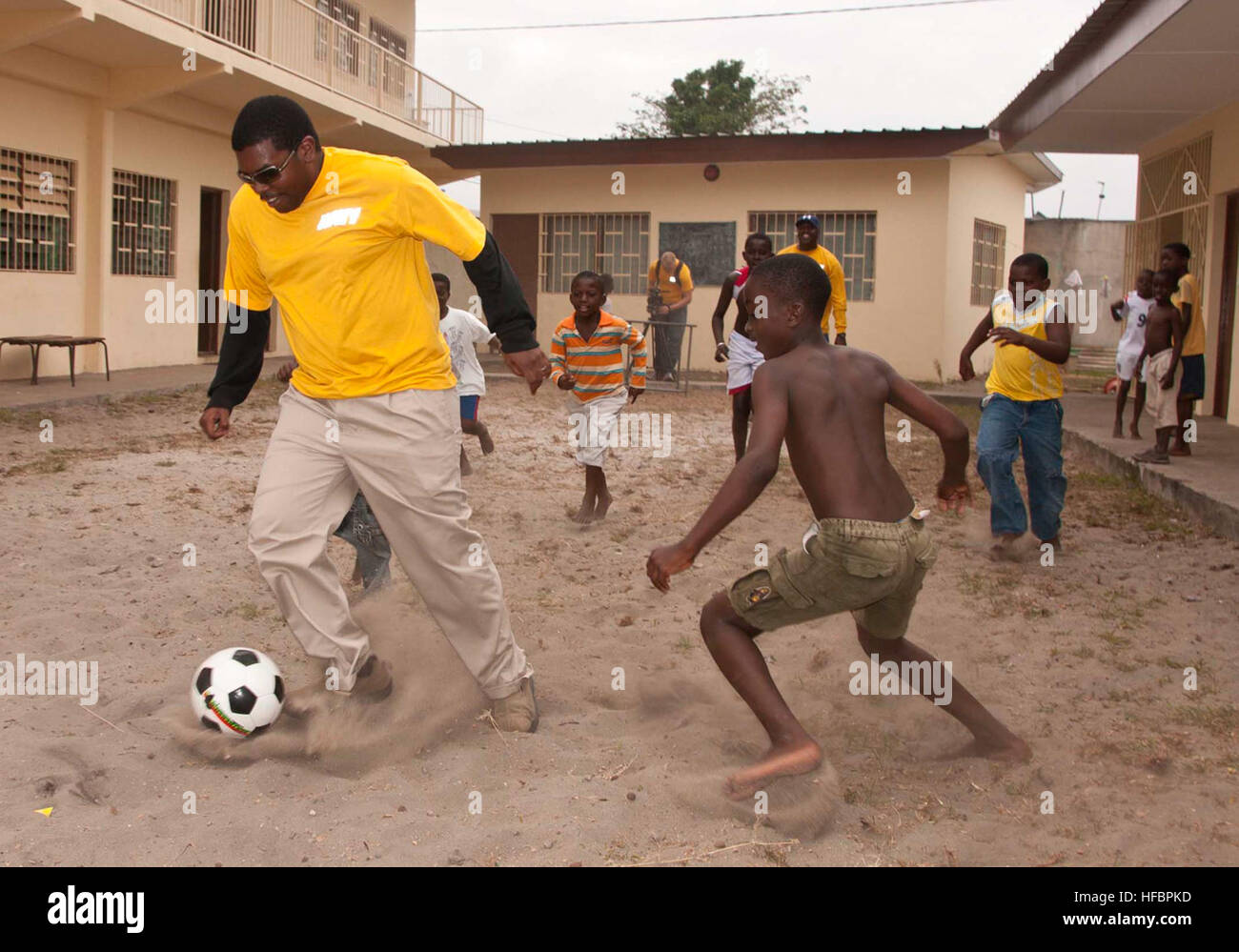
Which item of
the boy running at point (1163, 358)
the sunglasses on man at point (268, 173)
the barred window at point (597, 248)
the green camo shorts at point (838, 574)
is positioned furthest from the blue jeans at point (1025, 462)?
the barred window at point (597, 248)

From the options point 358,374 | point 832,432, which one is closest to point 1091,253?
point 832,432

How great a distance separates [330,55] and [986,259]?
1075 centimetres

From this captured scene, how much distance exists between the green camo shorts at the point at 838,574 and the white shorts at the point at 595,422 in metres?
3.60

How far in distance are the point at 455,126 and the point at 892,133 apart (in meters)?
8.56

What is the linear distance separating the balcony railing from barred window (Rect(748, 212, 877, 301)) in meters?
6.69

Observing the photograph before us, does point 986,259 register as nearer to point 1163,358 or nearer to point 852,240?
point 852,240

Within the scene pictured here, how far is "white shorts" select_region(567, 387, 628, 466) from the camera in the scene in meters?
6.89

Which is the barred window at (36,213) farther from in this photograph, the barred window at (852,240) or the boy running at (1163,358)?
the boy running at (1163,358)

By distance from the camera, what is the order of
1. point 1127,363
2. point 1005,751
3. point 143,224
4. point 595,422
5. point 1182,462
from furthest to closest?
point 143,224, point 1127,363, point 1182,462, point 595,422, point 1005,751

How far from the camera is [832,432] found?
321 cm

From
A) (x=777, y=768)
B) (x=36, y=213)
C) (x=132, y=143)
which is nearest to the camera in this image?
(x=777, y=768)

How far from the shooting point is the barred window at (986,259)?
19234 millimetres

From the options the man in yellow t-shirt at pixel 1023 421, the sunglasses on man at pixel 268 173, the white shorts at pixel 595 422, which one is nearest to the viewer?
the sunglasses on man at pixel 268 173
